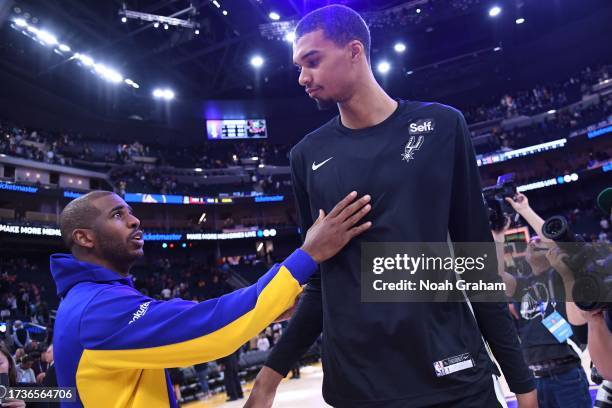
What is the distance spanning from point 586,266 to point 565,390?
6.18ft

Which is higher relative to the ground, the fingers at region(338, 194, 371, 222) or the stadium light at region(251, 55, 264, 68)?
the stadium light at region(251, 55, 264, 68)

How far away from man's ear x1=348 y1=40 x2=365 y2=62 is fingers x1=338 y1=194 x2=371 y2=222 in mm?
566

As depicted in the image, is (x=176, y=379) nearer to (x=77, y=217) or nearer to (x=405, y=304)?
(x=77, y=217)

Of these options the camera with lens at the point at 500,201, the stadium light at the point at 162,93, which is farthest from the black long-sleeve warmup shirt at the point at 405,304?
the stadium light at the point at 162,93

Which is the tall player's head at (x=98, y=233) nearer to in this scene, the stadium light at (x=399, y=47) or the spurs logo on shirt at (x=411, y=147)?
the spurs logo on shirt at (x=411, y=147)

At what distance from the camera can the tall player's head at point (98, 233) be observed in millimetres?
2414

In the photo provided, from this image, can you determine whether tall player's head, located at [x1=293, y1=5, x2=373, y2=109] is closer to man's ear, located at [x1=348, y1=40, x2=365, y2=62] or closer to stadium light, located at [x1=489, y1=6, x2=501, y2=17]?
man's ear, located at [x1=348, y1=40, x2=365, y2=62]

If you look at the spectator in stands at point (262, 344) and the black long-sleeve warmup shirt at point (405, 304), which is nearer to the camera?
the black long-sleeve warmup shirt at point (405, 304)

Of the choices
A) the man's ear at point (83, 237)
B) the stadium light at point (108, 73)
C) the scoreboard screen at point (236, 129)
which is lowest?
the man's ear at point (83, 237)

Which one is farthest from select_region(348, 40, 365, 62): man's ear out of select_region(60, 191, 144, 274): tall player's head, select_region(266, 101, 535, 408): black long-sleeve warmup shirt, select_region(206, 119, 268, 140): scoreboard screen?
select_region(206, 119, 268, 140): scoreboard screen

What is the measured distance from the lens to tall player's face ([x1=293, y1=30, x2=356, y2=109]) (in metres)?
1.67

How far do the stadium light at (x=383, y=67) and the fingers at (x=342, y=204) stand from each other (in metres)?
31.0

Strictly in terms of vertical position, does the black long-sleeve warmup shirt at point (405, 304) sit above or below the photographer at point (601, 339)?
above

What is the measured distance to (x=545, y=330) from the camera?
4.00 meters
